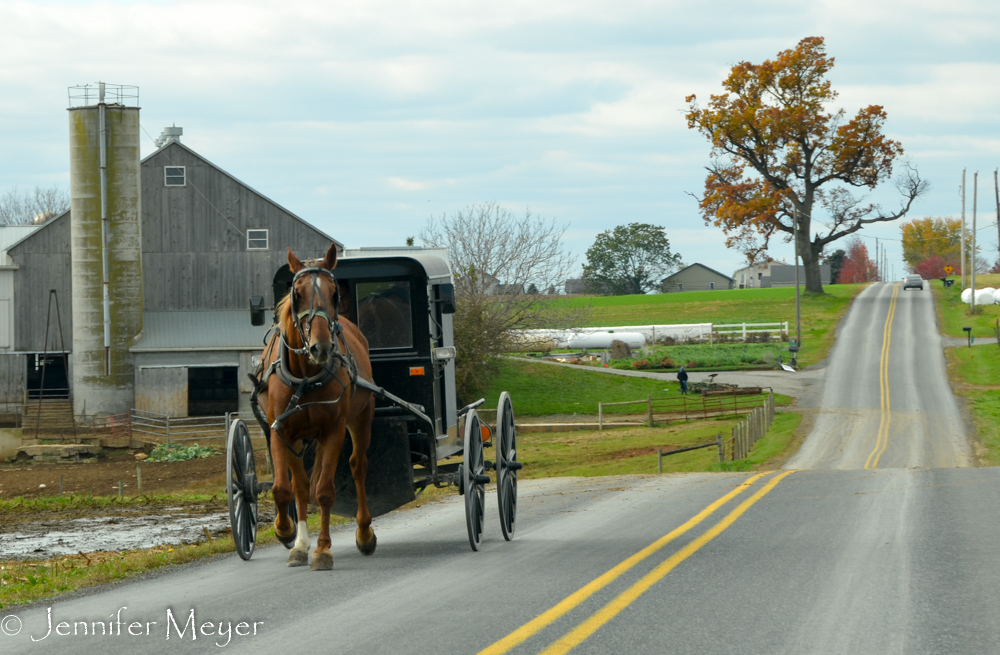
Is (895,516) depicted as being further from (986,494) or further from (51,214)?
(51,214)

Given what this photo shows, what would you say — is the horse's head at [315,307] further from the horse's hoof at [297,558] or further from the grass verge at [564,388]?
the grass verge at [564,388]

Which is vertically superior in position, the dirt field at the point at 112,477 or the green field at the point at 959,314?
the green field at the point at 959,314

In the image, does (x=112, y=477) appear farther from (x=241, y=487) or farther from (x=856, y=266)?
(x=856, y=266)

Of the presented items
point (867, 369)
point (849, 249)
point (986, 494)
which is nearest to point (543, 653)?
point (986, 494)

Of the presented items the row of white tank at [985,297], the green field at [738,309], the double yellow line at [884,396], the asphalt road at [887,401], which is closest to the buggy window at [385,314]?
the asphalt road at [887,401]

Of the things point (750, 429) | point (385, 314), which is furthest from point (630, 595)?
point (750, 429)

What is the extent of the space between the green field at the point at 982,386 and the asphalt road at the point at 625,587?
18111 mm

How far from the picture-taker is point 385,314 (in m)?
9.99

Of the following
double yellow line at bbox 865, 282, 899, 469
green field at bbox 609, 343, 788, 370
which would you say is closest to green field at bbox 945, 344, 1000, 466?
→ double yellow line at bbox 865, 282, 899, 469

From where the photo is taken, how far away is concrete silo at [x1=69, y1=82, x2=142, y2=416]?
3878 centimetres

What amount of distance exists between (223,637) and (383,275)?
461 centimetres

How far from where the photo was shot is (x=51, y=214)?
5222 cm

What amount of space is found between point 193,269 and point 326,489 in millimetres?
35341

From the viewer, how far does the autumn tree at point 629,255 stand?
428 feet
